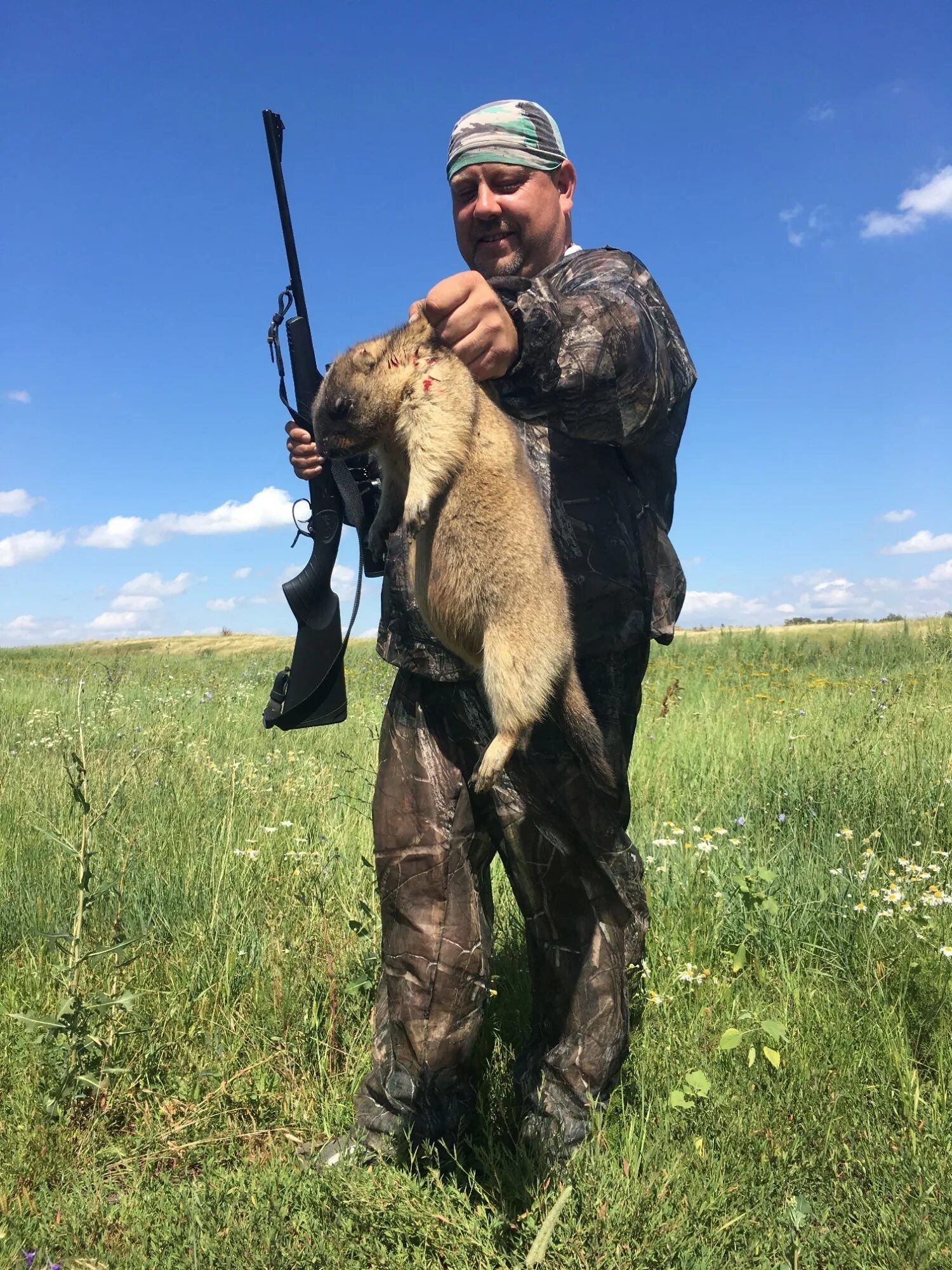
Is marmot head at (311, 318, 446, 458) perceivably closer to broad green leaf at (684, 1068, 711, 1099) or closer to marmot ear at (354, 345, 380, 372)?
marmot ear at (354, 345, 380, 372)

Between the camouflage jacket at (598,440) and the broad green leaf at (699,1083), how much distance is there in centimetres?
157

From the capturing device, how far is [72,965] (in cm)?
306

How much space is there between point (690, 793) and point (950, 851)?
1.67 metres

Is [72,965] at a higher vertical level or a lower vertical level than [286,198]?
lower

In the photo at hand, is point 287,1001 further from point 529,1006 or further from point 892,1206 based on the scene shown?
point 892,1206

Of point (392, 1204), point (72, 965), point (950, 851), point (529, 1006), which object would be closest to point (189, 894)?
point (72, 965)

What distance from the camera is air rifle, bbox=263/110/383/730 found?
3.04 meters

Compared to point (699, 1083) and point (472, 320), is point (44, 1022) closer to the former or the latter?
point (699, 1083)

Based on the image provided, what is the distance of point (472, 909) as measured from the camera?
303cm

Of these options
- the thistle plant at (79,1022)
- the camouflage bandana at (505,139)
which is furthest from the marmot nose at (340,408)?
the thistle plant at (79,1022)

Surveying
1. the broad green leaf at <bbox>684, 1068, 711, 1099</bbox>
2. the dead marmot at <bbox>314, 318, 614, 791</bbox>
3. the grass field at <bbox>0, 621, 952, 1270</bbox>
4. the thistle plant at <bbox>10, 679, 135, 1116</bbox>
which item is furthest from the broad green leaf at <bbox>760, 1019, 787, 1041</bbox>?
the thistle plant at <bbox>10, 679, 135, 1116</bbox>

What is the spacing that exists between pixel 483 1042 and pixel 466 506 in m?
2.40

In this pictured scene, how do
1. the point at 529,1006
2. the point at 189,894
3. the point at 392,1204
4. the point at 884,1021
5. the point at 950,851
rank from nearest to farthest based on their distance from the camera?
1. the point at 392,1204
2. the point at 884,1021
3. the point at 529,1006
4. the point at 189,894
5. the point at 950,851

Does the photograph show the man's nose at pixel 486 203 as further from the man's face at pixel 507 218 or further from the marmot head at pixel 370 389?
the marmot head at pixel 370 389
